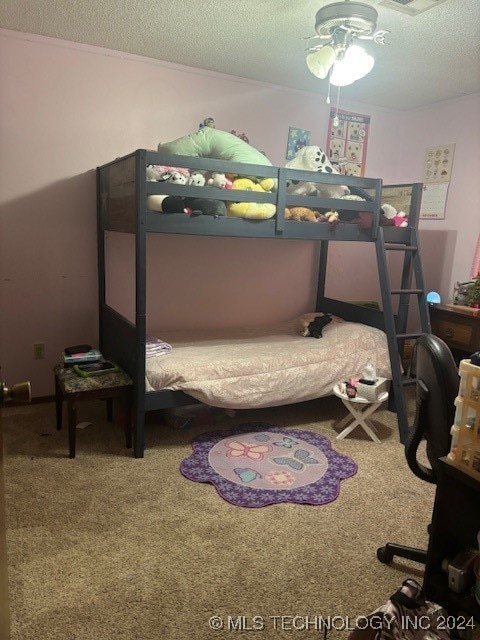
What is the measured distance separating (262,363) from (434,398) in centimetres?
142

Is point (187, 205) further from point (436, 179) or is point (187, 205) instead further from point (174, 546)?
point (436, 179)

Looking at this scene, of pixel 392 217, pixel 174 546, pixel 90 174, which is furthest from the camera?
pixel 392 217

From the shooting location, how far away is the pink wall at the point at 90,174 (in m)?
2.96

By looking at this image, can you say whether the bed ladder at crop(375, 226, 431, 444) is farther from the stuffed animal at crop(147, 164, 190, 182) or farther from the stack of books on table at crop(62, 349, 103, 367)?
the stack of books on table at crop(62, 349, 103, 367)

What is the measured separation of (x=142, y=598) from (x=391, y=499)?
1260 mm

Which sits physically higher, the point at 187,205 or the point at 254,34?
the point at 254,34

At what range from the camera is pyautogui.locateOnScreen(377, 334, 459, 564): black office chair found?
4.91ft

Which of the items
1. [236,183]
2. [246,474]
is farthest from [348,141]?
[246,474]

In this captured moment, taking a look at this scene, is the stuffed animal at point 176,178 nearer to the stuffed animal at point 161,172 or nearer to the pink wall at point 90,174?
the stuffed animal at point 161,172

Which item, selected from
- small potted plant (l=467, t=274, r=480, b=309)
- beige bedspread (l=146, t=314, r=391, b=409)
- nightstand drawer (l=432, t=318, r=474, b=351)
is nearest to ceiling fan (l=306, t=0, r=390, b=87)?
beige bedspread (l=146, t=314, r=391, b=409)

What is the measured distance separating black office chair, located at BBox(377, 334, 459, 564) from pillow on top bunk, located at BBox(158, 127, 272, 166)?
1.66 meters

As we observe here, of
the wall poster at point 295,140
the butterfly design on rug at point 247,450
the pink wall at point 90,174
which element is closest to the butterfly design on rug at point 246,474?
the butterfly design on rug at point 247,450

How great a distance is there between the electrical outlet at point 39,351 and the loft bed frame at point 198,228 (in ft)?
1.25

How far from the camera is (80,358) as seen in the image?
9.20 feet
